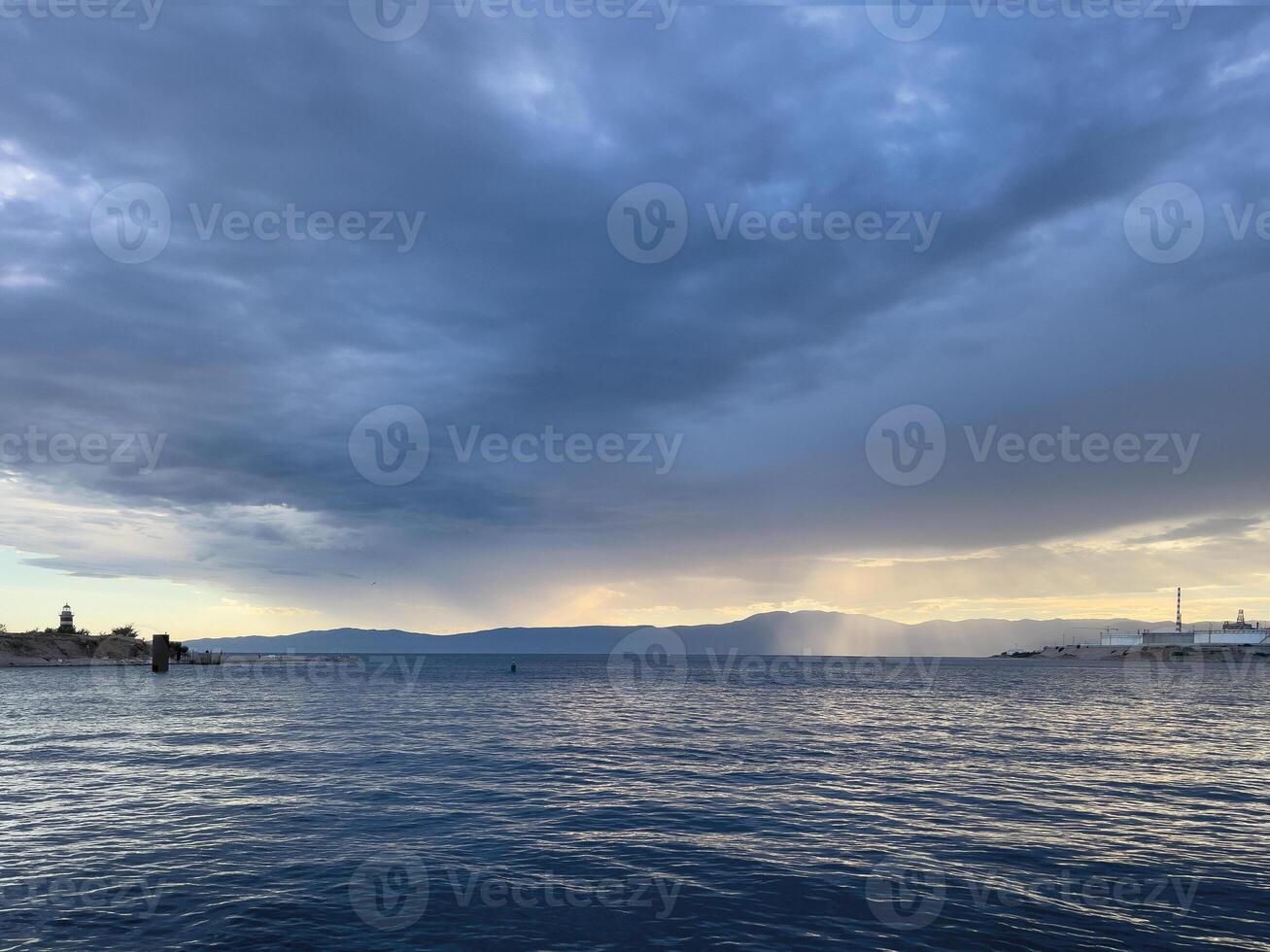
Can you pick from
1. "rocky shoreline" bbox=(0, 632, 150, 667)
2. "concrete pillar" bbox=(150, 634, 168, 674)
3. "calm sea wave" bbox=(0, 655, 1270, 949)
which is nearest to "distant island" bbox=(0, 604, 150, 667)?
"rocky shoreline" bbox=(0, 632, 150, 667)

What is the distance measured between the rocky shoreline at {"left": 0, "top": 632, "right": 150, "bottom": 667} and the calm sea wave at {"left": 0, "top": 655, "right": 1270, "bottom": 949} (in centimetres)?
13517

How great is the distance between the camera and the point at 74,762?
133 ft

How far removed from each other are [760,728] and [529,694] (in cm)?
5429

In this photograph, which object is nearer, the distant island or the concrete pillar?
the concrete pillar

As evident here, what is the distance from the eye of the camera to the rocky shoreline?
159 metres

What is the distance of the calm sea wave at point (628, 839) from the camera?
704 inches

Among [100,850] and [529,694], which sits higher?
[100,850]

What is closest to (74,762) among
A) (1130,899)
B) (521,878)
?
(521,878)

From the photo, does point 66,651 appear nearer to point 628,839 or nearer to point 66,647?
point 66,647

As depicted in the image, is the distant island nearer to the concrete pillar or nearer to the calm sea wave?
the concrete pillar

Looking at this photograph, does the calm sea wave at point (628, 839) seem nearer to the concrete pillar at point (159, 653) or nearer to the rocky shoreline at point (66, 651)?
the concrete pillar at point (159, 653)

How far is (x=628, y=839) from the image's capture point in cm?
2558

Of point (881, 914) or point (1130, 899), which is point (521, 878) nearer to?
point (881, 914)

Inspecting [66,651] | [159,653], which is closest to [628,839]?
[159,653]
